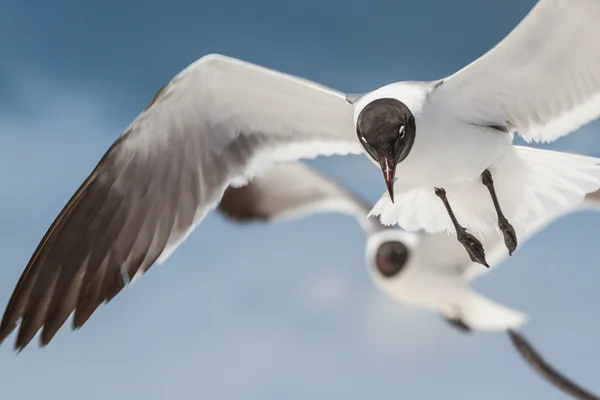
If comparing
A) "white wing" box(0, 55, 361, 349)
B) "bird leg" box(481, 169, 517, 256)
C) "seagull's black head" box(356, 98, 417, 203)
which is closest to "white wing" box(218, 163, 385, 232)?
"white wing" box(0, 55, 361, 349)

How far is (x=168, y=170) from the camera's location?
2.61m

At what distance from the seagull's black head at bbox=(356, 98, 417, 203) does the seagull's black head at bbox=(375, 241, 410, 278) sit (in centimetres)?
326

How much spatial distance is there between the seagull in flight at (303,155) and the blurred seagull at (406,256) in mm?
1535

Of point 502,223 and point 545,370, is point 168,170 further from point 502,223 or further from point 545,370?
point 545,370

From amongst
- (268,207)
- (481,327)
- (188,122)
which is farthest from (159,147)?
(481,327)

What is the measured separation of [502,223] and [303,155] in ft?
2.14

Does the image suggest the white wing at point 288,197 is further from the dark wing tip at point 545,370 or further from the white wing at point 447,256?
the dark wing tip at point 545,370

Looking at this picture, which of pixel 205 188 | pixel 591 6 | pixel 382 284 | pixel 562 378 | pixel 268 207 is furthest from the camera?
pixel 382 284

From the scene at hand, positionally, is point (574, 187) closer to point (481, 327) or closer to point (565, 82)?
point (565, 82)

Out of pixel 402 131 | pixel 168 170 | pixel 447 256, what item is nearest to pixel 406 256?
pixel 447 256

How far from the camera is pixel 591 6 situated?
211 centimetres

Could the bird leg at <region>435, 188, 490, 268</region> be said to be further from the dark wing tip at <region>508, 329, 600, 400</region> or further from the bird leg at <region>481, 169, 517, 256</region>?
the dark wing tip at <region>508, 329, 600, 400</region>

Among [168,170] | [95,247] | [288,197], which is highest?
[168,170]

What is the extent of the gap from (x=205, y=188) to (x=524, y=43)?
1.03m
